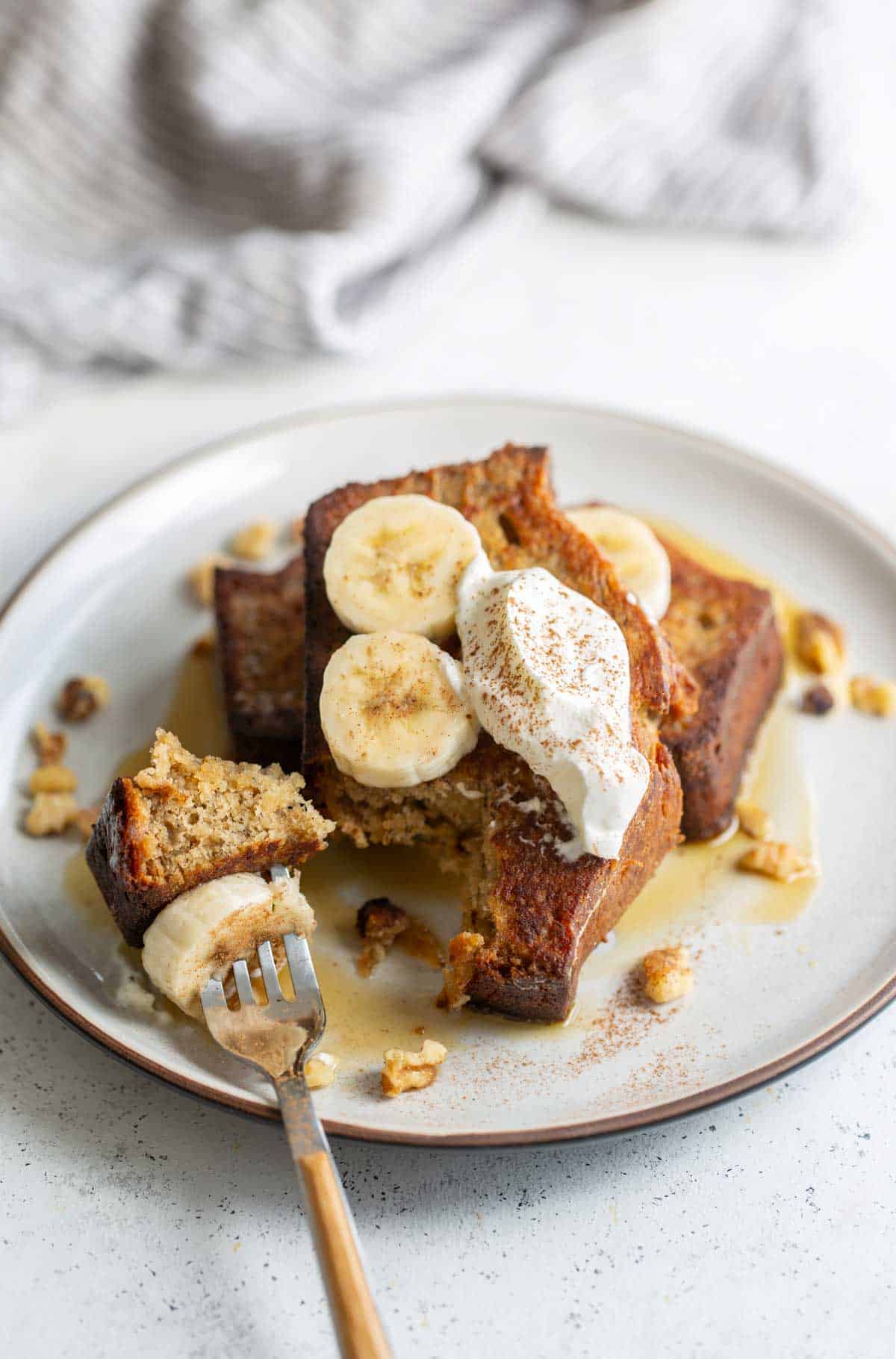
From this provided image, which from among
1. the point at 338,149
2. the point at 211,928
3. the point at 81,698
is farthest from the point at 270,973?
the point at 338,149

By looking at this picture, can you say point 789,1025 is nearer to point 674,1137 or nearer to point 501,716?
point 674,1137

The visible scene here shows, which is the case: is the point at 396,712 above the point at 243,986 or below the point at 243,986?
above

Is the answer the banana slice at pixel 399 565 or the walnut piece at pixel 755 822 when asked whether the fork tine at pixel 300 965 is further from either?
the walnut piece at pixel 755 822

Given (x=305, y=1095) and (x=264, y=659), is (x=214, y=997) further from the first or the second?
(x=264, y=659)

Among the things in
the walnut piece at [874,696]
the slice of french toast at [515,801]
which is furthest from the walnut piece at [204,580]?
the walnut piece at [874,696]

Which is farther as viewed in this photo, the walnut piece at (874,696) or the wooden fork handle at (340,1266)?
the walnut piece at (874,696)

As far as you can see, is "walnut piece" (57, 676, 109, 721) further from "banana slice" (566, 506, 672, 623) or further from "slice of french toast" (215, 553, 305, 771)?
"banana slice" (566, 506, 672, 623)
